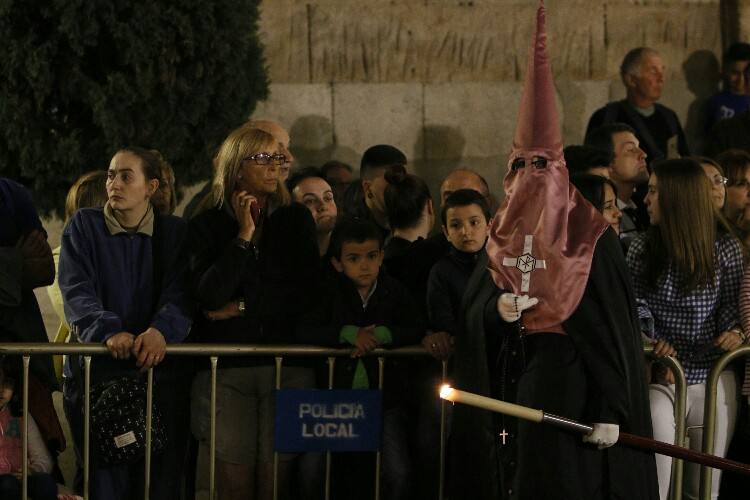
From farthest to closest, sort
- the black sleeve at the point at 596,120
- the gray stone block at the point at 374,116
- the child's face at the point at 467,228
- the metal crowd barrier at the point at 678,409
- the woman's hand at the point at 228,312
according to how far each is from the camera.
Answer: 1. the gray stone block at the point at 374,116
2. the black sleeve at the point at 596,120
3. the child's face at the point at 467,228
4. the woman's hand at the point at 228,312
5. the metal crowd barrier at the point at 678,409

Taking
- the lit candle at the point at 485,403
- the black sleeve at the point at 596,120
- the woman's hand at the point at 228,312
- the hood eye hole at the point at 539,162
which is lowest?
the lit candle at the point at 485,403

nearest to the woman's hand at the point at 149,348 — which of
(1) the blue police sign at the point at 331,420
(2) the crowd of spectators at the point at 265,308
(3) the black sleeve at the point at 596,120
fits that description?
(2) the crowd of spectators at the point at 265,308

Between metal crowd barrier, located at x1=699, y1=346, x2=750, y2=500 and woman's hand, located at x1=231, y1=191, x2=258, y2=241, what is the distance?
2.10 m

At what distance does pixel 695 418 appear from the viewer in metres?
6.86

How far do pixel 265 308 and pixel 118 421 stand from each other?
0.82 metres

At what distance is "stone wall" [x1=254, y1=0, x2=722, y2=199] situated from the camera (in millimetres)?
10508

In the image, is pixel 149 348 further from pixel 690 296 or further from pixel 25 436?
pixel 690 296

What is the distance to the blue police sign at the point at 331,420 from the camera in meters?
6.75

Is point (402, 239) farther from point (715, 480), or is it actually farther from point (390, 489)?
point (715, 480)

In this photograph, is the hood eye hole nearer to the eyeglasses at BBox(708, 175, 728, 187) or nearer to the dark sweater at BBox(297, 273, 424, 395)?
the dark sweater at BBox(297, 273, 424, 395)

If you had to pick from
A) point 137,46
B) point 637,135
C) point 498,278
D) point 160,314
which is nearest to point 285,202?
point 160,314

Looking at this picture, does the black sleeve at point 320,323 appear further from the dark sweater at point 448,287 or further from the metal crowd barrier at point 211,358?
the dark sweater at point 448,287

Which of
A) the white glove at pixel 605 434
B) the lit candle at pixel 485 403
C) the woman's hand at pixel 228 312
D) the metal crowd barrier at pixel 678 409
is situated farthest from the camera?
the woman's hand at pixel 228 312

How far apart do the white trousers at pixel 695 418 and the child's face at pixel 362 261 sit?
1.34 metres
